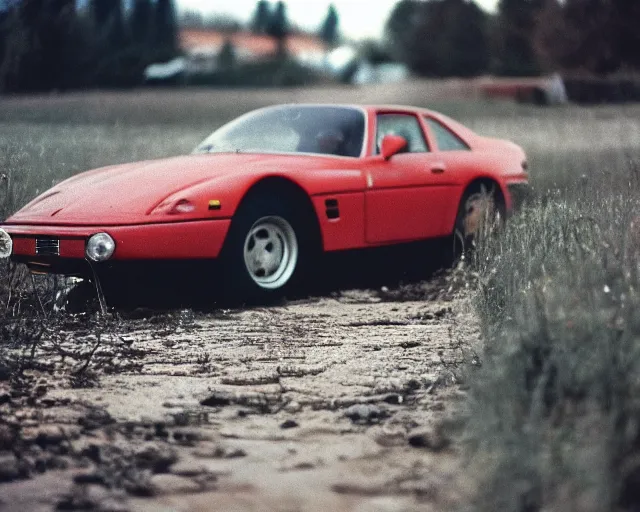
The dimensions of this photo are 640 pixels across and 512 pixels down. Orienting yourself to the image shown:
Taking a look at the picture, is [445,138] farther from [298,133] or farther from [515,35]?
[515,35]

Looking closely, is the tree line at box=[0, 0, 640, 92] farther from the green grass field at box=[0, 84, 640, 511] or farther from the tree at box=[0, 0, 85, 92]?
the green grass field at box=[0, 84, 640, 511]

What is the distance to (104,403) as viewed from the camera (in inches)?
159

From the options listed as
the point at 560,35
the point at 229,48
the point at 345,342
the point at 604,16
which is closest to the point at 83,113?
the point at 229,48

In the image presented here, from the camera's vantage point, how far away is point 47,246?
577 centimetres

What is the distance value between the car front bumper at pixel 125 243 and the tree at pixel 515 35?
49.8 m

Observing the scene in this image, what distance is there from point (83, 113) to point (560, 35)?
3401cm

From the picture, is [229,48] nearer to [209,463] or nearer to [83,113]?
[83,113]

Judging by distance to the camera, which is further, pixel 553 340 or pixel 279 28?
pixel 279 28

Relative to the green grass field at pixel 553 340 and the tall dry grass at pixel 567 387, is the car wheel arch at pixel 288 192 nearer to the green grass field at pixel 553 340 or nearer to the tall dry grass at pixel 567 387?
the green grass field at pixel 553 340

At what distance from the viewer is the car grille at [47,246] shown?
5.71 m

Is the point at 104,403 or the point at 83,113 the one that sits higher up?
the point at 83,113

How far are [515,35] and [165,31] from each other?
1561 inches

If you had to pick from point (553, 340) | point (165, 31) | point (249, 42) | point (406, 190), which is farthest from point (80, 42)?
point (553, 340)

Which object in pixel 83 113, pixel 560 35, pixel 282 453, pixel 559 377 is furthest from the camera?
pixel 560 35
